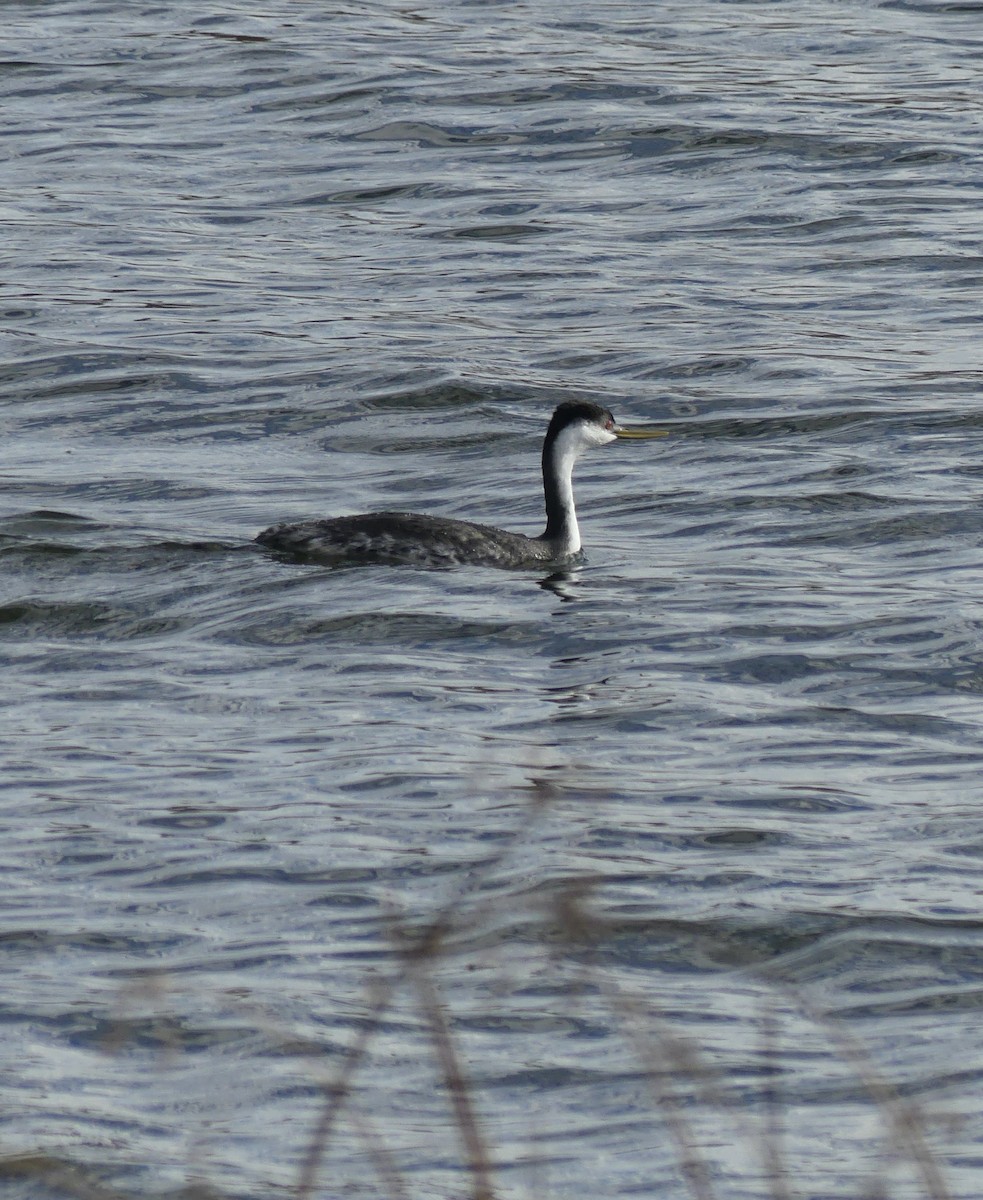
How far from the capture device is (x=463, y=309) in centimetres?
1928

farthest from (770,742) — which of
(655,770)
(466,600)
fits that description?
(466,600)

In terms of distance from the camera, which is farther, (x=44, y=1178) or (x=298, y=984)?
(x=298, y=984)

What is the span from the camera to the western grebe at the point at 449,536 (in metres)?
13.1

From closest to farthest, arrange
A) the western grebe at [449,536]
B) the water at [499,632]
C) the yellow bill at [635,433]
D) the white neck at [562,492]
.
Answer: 1. the water at [499,632]
2. the western grebe at [449,536]
3. the white neck at [562,492]
4. the yellow bill at [635,433]

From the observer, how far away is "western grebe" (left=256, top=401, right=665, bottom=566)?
13141mm

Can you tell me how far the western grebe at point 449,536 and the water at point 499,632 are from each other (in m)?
0.16

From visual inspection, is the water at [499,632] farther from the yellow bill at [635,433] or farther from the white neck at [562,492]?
the yellow bill at [635,433]

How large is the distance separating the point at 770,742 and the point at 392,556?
3.29 m

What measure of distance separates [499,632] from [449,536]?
3.26ft

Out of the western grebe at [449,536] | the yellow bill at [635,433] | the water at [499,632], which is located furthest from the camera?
the yellow bill at [635,433]

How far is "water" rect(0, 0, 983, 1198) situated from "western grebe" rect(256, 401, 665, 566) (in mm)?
159

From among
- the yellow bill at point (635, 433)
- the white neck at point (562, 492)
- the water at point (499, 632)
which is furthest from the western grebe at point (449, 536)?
the yellow bill at point (635, 433)

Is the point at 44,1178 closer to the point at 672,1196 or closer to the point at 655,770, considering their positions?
the point at 672,1196

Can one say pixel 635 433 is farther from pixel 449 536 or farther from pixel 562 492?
pixel 449 536
